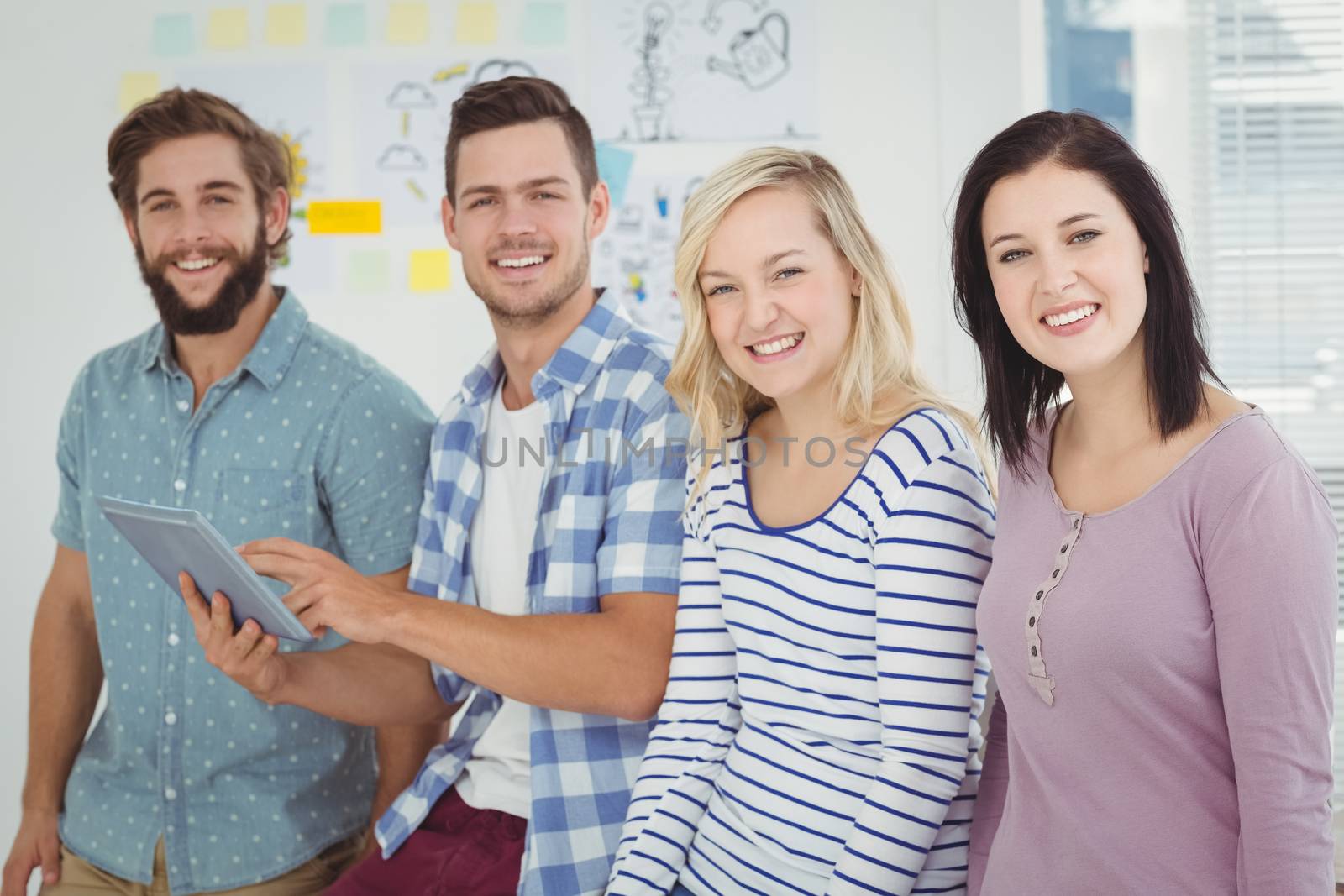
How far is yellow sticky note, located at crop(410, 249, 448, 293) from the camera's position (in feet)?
9.59

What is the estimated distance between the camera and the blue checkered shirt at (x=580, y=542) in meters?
1.54

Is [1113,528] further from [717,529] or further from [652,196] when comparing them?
[652,196]

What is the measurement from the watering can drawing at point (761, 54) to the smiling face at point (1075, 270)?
1.83m

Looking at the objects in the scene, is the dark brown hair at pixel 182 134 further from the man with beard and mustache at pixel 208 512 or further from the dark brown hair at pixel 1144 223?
the dark brown hair at pixel 1144 223

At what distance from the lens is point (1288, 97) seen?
2680 millimetres

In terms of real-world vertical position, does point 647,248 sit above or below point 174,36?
below

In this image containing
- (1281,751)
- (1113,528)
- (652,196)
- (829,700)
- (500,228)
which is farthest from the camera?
(652,196)

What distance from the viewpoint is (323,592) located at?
4.92ft

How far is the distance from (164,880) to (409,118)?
187 centimetres

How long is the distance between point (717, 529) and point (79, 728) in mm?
1227

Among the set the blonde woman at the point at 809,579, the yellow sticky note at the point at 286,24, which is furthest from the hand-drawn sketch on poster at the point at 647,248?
the blonde woman at the point at 809,579

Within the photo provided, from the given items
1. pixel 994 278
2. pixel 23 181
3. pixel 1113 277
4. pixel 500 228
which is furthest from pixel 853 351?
pixel 23 181

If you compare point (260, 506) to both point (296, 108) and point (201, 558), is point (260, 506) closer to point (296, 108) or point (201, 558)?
point (201, 558)

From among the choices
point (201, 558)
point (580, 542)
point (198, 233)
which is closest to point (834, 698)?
point (580, 542)
